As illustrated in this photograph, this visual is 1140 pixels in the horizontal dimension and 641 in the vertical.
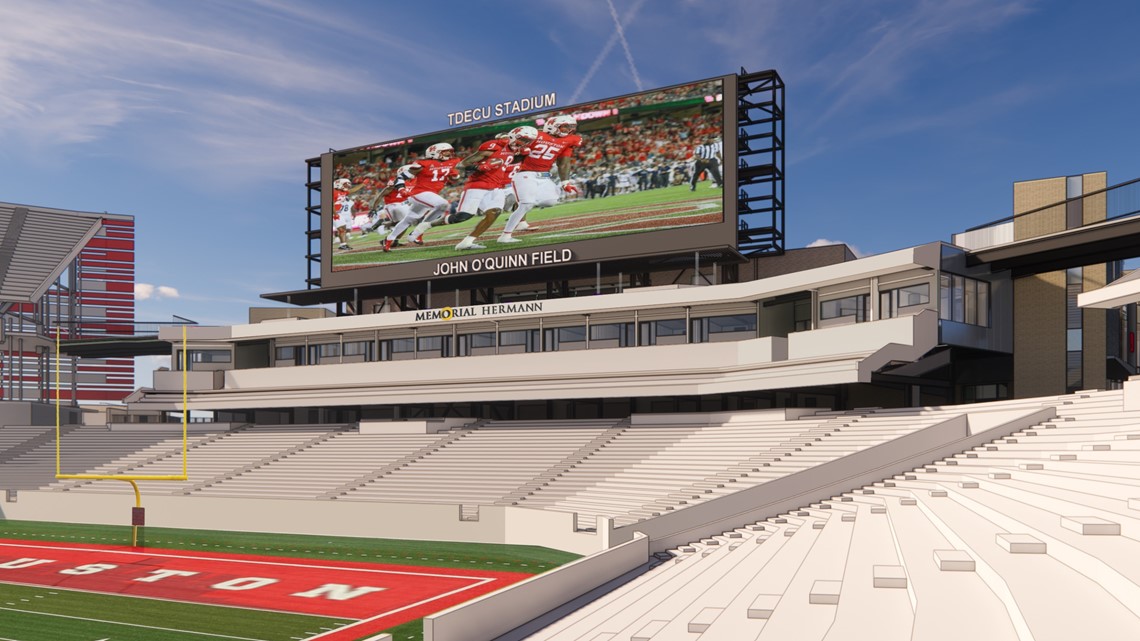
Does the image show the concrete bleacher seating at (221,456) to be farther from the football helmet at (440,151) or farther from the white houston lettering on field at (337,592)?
the white houston lettering on field at (337,592)

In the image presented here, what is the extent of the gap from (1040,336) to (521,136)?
23.0 m

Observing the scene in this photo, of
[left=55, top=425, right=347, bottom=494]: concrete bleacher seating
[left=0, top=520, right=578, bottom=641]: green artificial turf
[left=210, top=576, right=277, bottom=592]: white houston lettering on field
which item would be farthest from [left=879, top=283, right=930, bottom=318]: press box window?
[left=55, top=425, right=347, bottom=494]: concrete bleacher seating

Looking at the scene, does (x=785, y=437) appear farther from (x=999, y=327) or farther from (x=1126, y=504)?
(x=1126, y=504)

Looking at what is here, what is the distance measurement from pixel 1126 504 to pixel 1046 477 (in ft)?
15.0

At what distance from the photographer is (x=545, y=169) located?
41.0 meters

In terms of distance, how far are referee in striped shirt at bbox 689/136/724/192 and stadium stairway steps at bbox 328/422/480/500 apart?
14.5 metres

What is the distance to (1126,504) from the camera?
36.7 feet

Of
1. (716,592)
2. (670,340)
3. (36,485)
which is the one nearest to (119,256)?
(36,485)

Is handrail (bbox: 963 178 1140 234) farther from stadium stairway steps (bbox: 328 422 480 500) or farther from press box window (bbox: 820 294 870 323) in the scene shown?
stadium stairway steps (bbox: 328 422 480 500)

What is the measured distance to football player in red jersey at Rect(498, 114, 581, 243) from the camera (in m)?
40.5

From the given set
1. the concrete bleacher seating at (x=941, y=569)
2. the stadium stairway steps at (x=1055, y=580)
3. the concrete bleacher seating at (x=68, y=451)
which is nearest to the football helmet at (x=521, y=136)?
the concrete bleacher seating at (x=68, y=451)

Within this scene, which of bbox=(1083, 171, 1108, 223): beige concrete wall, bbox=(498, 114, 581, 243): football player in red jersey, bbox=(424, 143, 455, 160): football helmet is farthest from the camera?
bbox=(424, 143, 455, 160): football helmet

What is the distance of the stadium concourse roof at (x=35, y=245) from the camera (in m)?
53.7

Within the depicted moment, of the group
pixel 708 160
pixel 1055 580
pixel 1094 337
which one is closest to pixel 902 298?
pixel 1094 337
